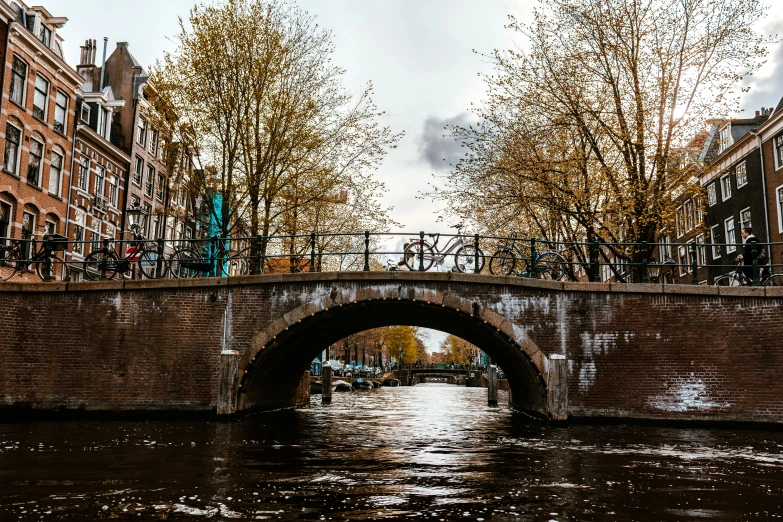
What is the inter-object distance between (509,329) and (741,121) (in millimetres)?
23586

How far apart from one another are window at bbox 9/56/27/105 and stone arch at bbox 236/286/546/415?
566 inches

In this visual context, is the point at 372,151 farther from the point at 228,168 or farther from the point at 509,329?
the point at 509,329

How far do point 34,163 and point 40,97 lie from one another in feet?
8.41

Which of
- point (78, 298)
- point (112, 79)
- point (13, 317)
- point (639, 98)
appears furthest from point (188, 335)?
point (112, 79)

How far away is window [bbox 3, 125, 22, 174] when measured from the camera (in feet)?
77.3

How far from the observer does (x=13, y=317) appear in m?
15.4

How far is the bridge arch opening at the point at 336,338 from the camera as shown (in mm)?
14961

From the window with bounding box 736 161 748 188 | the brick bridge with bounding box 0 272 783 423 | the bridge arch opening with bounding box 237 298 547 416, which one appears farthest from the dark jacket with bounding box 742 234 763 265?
the window with bounding box 736 161 748 188

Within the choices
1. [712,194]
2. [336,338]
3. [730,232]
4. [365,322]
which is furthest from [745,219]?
[336,338]

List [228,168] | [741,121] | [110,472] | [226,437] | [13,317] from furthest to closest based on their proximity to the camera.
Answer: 1. [741,121]
2. [228,168]
3. [13,317]
4. [226,437]
5. [110,472]

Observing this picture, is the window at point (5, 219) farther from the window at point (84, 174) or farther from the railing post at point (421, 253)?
the railing post at point (421, 253)

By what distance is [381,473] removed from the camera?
812cm

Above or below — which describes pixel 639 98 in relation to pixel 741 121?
below

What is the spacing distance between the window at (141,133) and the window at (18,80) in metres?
9.70
